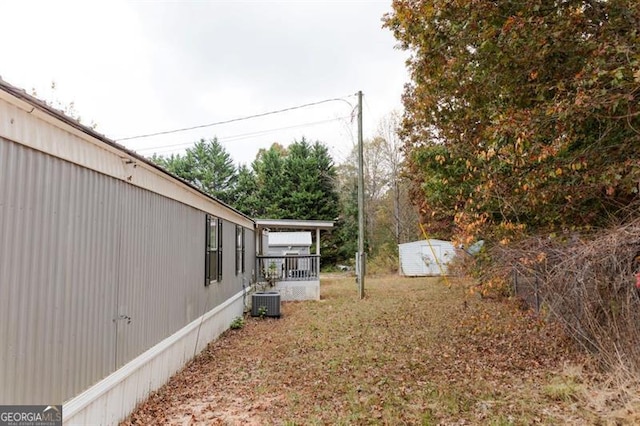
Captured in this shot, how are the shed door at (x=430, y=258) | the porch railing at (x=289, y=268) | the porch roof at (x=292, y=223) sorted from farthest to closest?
the shed door at (x=430, y=258) → the porch roof at (x=292, y=223) → the porch railing at (x=289, y=268)

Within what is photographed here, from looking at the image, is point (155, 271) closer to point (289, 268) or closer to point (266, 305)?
point (266, 305)

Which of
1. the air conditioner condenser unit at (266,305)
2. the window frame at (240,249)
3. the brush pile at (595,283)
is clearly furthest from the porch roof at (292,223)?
the brush pile at (595,283)

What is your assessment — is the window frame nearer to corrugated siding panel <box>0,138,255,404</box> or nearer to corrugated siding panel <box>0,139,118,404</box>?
corrugated siding panel <box>0,138,255,404</box>

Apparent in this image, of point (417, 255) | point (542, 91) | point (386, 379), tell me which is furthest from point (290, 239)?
point (542, 91)

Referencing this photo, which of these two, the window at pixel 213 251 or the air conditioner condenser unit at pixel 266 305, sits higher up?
the window at pixel 213 251

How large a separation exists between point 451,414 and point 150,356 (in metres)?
3.43

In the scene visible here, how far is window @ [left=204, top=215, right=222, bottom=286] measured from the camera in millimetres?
7504

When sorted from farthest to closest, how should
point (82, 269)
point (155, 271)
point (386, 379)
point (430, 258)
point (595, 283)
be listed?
point (430, 258) → point (386, 379) → point (155, 271) → point (595, 283) → point (82, 269)

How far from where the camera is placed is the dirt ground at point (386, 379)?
4012mm

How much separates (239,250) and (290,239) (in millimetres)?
8068

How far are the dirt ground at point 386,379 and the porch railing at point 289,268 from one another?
4915 millimetres

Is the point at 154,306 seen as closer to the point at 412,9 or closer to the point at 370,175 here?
the point at 412,9

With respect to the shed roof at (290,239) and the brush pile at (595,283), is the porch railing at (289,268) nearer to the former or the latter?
the shed roof at (290,239)

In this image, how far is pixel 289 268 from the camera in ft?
47.6
